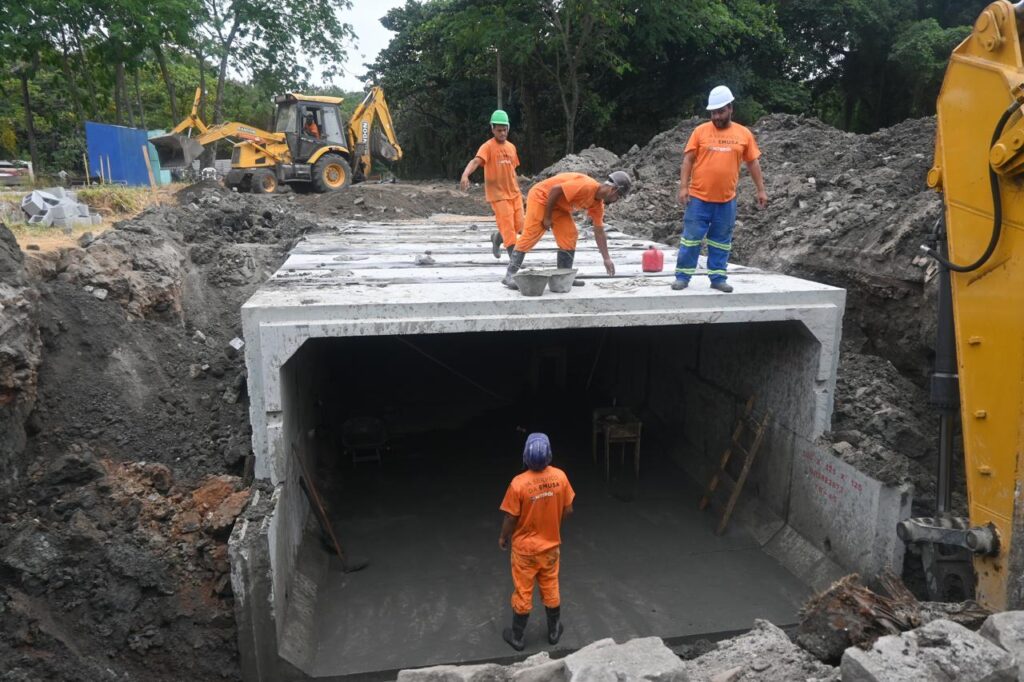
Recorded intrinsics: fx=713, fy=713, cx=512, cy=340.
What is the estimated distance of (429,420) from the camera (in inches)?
463

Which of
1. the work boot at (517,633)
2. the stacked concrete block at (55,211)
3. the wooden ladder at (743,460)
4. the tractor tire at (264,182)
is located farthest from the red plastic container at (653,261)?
the tractor tire at (264,182)

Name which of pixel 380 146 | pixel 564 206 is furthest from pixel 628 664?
pixel 380 146

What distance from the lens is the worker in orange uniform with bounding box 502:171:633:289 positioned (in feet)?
22.2

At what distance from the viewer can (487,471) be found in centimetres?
973

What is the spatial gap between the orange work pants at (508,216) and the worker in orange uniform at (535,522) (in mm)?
3450

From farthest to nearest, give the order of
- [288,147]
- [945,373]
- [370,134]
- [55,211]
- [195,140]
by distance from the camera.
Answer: [370,134] < [288,147] < [195,140] < [55,211] < [945,373]

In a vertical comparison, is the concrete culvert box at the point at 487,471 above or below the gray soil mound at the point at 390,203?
below

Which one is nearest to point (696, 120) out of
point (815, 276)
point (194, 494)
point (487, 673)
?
point (815, 276)

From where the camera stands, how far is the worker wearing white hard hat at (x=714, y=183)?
6.43 m

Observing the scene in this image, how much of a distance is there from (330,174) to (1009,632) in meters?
19.0

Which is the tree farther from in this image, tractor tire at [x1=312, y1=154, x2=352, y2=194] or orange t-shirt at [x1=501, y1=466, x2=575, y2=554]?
orange t-shirt at [x1=501, y1=466, x2=575, y2=554]

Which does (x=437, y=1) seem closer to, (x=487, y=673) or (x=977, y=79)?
(x=977, y=79)

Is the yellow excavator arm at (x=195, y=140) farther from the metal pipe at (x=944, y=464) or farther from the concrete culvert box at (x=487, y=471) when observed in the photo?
the metal pipe at (x=944, y=464)

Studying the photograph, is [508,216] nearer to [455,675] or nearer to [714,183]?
[714,183]
